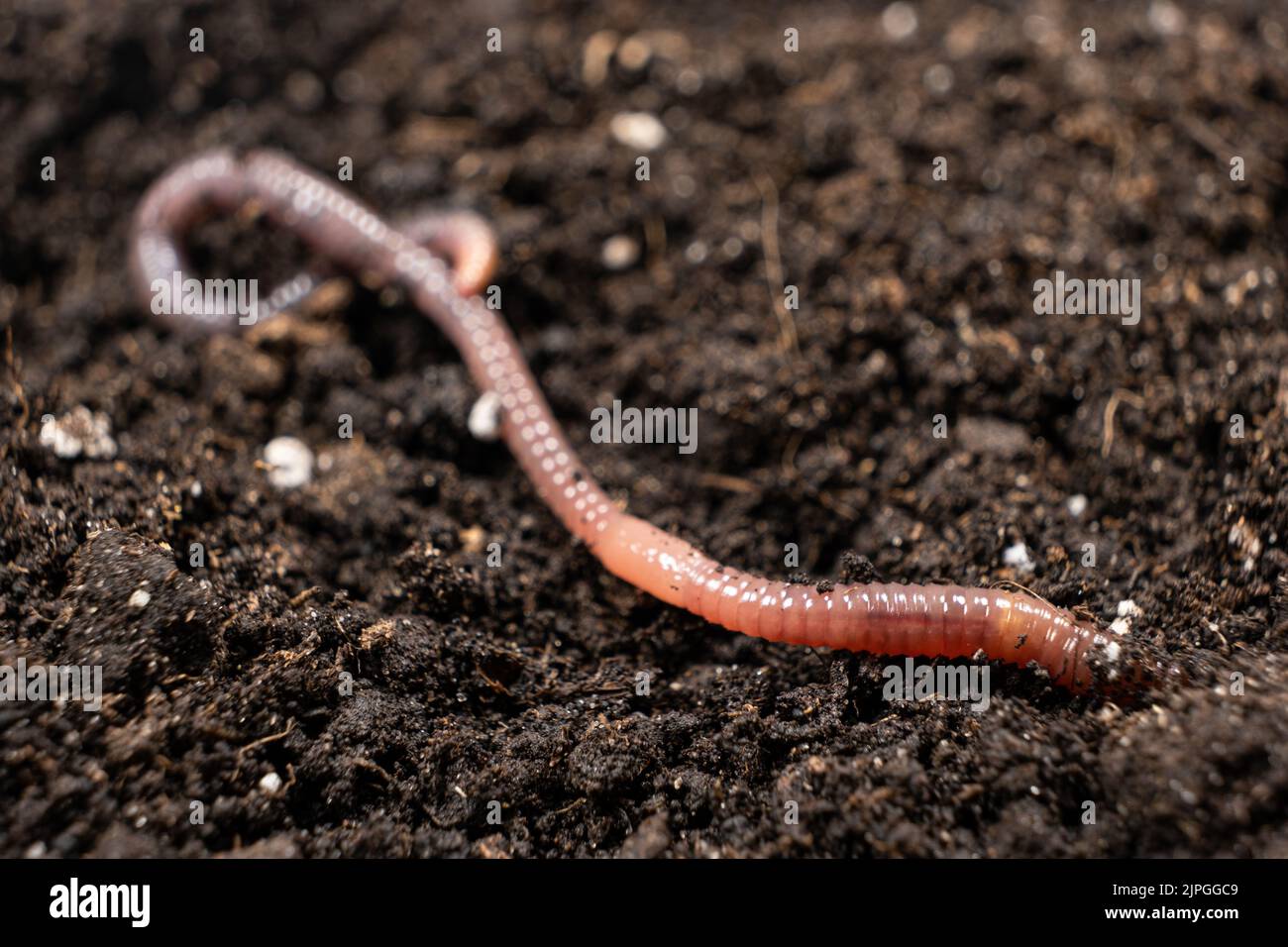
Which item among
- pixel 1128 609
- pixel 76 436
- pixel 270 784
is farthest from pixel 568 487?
pixel 1128 609

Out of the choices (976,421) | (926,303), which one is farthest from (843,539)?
(926,303)

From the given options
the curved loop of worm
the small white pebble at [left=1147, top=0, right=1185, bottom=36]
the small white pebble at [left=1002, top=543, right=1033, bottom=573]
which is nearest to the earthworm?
the curved loop of worm

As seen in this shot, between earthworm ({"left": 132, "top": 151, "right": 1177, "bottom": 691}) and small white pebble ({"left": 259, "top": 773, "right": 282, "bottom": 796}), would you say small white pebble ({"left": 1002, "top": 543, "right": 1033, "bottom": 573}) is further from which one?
small white pebble ({"left": 259, "top": 773, "right": 282, "bottom": 796})

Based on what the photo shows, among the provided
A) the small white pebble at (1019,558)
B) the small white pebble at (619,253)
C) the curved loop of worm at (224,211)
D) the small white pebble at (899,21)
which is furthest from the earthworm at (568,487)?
the small white pebble at (899,21)

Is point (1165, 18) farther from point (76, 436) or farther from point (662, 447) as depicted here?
point (76, 436)

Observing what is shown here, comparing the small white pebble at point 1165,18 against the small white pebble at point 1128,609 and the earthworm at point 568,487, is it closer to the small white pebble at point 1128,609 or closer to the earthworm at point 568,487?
the small white pebble at point 1128,609

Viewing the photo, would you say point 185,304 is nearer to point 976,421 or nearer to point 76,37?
point 76,37
